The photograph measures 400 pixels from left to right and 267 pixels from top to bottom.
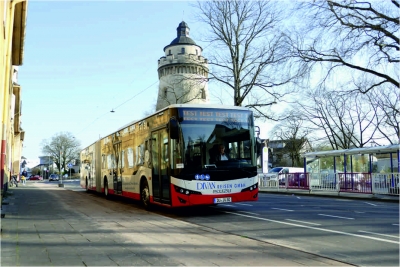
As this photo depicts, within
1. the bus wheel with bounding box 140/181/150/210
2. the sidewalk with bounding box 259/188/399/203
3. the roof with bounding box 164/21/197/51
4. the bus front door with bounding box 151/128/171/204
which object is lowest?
the sidewalk with bounding box 259/188/399/203

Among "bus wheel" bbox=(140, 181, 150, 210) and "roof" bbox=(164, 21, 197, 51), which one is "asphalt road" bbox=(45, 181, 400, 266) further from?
"roof" bbox=(164, 21, 197, 51)

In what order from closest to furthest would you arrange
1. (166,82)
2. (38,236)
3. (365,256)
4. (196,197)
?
(365,256), (38,236), (196,197), (166,82)

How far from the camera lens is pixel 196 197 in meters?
10.7

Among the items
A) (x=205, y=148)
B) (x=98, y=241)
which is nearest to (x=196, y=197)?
(x=205, y=148)

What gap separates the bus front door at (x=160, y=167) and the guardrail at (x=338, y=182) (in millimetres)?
12746

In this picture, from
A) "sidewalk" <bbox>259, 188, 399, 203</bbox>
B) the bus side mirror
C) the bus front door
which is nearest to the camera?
the bus side mirror

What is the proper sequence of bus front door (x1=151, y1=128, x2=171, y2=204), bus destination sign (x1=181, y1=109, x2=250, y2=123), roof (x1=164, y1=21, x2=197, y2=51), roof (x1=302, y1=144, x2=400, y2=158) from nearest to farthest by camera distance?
1. bus destination sign (x1=181, y1=109, x2=250, y2=123)
2. bus front door (x1=151, y1=128, x2=171, y2=204)
3. roof (x1=302, y1=144, x2=400, y2=158)
4. roof (x1=164, y1=21, x2=197, y2=51)

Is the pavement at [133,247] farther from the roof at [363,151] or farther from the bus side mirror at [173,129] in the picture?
the roof at [363,151]

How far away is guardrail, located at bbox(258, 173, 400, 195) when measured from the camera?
19.1 m

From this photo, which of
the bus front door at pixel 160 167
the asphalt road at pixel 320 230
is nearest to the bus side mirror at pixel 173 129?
the bus front door at pixel 160 167

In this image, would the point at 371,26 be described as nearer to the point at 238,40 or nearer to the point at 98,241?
the point at 238,40

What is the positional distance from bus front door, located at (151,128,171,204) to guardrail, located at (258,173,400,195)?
12.7 m

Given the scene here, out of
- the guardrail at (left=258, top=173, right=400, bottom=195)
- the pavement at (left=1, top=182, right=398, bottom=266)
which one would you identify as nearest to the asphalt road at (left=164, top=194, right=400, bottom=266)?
the pavement at (left=1, top=182, right=398, bottom=266)

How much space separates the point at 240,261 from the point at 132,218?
581 cm
